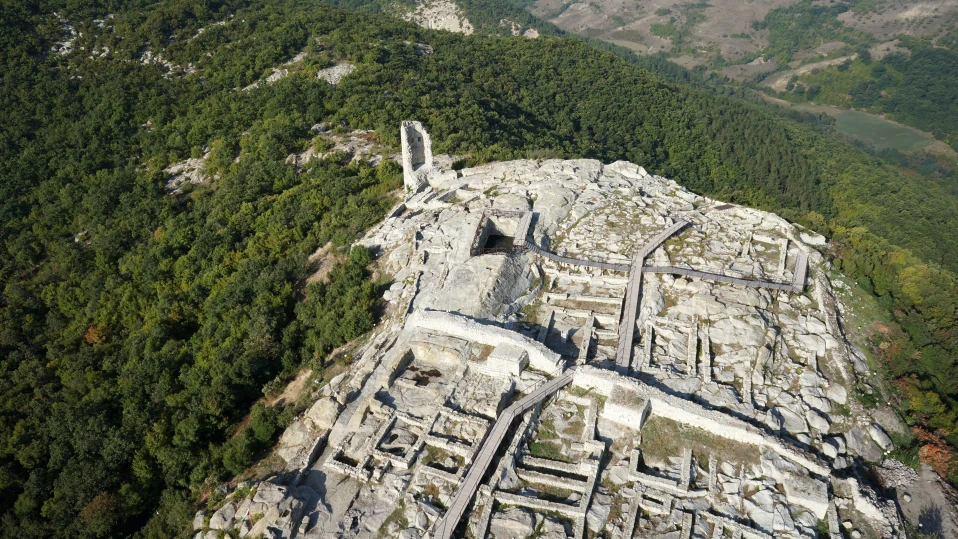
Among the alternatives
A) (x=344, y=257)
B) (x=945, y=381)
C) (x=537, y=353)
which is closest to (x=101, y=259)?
(x=344, y=257)

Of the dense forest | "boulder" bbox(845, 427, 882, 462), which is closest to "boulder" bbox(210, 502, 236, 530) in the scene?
the dense forest

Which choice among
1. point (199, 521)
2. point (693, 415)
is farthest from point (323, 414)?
point (693, 415)

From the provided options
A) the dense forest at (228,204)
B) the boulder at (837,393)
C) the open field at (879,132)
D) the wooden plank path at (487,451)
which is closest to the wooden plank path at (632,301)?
the wooden plank path at (487,451)

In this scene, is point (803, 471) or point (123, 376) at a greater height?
point (803, 471)

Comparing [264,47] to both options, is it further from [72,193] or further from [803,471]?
[803,471]

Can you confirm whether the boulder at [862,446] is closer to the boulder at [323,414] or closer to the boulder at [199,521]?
the boulder at [323,414]

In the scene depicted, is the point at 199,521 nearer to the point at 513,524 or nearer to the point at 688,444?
the point at 513,524
